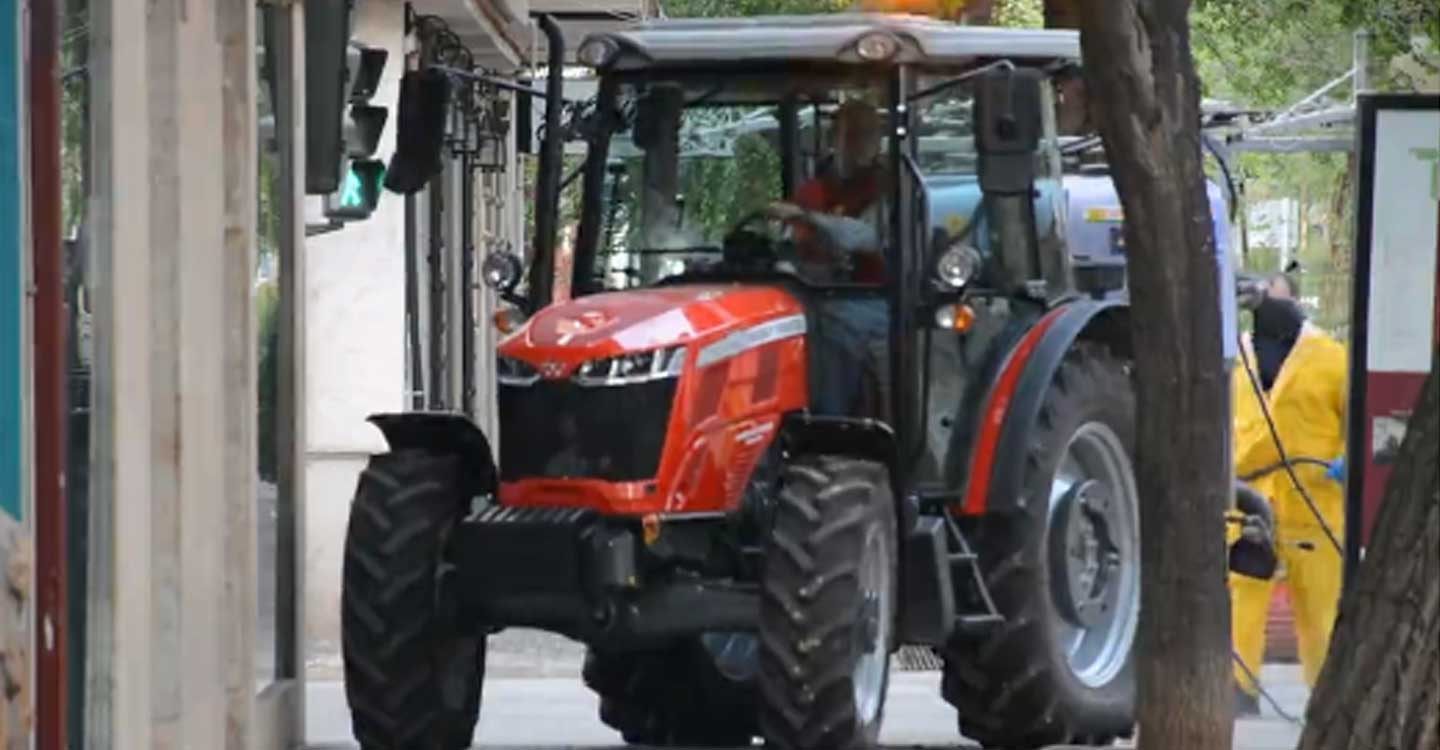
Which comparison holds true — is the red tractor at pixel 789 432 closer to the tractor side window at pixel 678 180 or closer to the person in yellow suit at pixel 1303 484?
the tractor side window at pixel 678 180

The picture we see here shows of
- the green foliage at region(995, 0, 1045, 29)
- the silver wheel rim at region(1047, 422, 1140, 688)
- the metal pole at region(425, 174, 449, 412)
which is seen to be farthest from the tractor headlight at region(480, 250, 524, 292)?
the green foliage at region(995, 0, 1045, 29)

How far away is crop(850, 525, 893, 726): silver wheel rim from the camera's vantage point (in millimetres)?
10219

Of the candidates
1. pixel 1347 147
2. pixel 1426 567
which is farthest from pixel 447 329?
pixel 1426 567

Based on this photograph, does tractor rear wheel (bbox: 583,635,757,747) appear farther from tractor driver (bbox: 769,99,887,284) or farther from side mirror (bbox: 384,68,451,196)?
side mirror (bbox: 384,68,451,196)

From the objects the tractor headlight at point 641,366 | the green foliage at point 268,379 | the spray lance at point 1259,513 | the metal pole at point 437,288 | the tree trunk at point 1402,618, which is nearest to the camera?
the tree trunk at point 1402,618

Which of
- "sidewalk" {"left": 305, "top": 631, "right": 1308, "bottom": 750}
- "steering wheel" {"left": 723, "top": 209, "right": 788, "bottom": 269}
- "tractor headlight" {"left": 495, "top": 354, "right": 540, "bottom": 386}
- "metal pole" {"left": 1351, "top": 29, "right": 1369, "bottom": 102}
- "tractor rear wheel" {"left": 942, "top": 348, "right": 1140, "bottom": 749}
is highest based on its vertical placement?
"metal pole" {"left": 1351, "top": 29, "right": 1369, "bottom": 102}

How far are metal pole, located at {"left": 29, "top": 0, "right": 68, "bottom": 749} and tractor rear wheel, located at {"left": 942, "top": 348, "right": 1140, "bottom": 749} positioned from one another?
3.84 metres

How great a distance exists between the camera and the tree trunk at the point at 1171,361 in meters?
8.45

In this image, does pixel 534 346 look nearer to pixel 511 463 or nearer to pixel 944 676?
pixel 511 463

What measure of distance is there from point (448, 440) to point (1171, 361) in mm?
3188

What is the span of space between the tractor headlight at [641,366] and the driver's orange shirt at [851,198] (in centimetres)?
94

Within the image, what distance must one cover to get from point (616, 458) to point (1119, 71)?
2713mm

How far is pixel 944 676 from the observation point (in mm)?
11797

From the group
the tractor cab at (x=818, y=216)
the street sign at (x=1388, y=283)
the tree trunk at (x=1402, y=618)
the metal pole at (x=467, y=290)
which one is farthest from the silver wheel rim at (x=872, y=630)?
the metal pole at (x=467, y=290)
